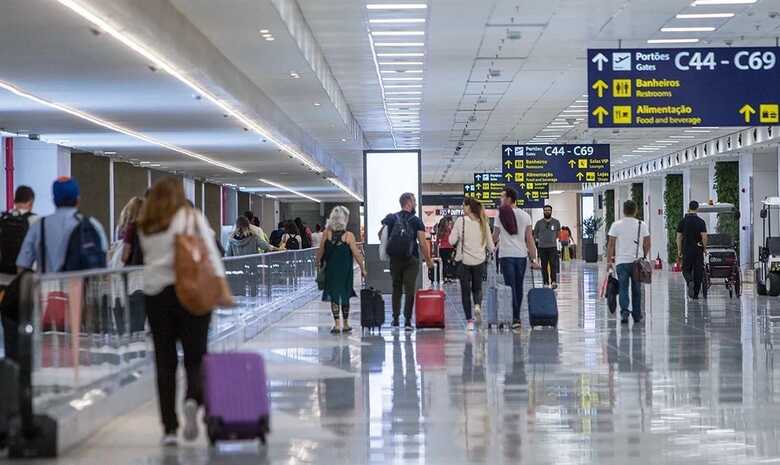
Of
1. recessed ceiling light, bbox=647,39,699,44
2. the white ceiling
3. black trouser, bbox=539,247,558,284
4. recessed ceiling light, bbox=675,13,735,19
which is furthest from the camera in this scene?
black trouser, bbox=539,247,558,284

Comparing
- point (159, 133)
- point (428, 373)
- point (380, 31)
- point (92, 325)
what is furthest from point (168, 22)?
point (159, 133)

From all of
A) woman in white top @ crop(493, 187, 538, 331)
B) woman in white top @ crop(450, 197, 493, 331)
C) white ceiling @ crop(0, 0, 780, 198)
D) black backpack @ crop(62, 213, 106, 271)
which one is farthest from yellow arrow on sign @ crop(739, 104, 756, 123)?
black backpack @ crop(62, 213, 106, 271)

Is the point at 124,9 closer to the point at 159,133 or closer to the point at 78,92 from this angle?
the point at 78,92

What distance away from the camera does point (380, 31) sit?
61.7 feet

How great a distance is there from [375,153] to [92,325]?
48.3 feet

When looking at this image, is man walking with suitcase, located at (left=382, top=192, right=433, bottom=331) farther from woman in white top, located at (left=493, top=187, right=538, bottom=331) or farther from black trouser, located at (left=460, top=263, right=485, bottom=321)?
woman in white top, located at (left=493, top=187, right=538, bottom=331)

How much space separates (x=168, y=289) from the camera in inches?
285

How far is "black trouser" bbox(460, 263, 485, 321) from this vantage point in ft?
51.8

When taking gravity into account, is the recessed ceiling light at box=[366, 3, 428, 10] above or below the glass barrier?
above

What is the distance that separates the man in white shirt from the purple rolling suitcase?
33.8ft

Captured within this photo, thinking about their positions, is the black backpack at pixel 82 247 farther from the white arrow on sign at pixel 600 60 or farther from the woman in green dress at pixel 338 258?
the white arrow on sign at pixel 600 60

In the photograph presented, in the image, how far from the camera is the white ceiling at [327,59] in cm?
1545

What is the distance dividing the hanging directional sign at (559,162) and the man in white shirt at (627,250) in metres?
18.8

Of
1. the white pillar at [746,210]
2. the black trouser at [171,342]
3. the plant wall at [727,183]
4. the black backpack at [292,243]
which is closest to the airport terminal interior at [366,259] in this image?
the black trouser at [171,342]
